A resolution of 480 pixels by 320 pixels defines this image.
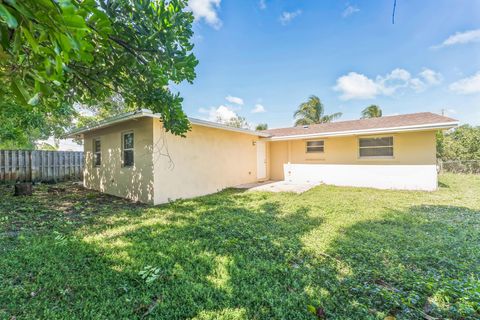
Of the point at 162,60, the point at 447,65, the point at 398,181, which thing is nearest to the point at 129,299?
the point at 162,60

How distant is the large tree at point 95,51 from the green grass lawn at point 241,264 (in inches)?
80.1

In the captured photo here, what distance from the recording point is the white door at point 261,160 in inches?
468

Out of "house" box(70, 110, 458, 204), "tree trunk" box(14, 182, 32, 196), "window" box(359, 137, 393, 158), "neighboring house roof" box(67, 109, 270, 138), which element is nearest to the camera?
"neighboring house roof" box(67, 109, 270, 138)

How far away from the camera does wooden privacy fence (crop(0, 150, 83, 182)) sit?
10.5 meters

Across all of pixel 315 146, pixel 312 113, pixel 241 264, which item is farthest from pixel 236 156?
pixel 312 113

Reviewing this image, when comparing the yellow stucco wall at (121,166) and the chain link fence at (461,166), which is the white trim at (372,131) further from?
the chain link fence at (461,166)

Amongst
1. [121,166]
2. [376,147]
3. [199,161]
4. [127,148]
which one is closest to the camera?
[127,148]

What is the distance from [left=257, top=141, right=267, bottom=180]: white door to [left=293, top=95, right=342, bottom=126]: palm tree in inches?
469

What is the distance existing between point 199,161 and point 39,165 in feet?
30.9

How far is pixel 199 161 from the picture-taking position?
8336 mm

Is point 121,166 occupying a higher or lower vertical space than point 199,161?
lower

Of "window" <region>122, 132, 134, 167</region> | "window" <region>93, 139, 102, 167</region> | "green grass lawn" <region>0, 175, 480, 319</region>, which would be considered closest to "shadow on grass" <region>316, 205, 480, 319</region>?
"green grass lawn" <region>0, 175, 480, 319</region>

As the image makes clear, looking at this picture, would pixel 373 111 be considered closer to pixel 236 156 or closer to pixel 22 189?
pixel 236 156

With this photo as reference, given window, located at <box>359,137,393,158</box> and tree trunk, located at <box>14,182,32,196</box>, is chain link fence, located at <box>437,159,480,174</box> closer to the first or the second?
window, located at <box>359,137,393,158</box>
